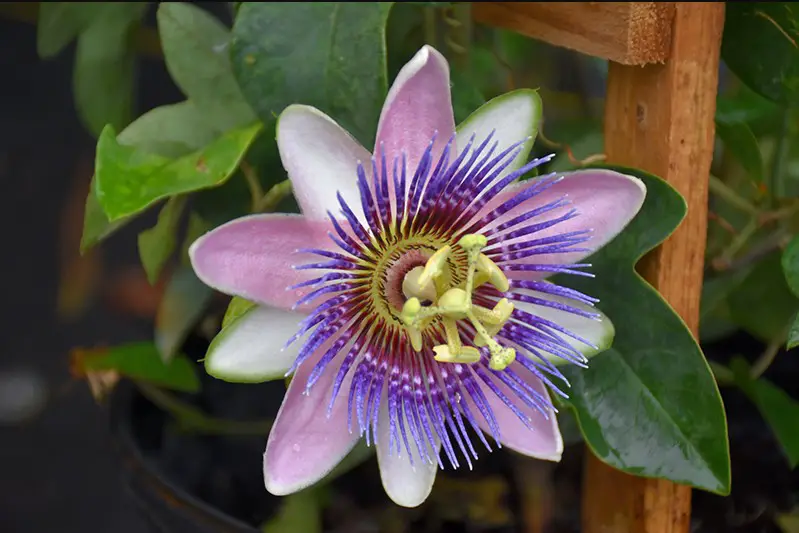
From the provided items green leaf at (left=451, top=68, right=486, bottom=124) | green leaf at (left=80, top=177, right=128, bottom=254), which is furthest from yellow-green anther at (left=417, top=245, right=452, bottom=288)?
green leaf at (left=80, top=177, right=128, bottom=254)

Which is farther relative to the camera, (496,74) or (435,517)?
(496,74)

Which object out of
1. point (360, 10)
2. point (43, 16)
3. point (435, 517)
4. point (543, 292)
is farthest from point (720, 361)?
point (43, 16)

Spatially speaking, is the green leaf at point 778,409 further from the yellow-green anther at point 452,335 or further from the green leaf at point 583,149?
the yellow-green anther at point 452,335

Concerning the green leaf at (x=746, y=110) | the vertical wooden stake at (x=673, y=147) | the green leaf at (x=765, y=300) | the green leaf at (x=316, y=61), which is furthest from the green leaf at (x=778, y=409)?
the green leaf at (x=316, y=61)

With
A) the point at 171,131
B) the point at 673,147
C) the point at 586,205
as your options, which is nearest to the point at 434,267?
the point at 586,205

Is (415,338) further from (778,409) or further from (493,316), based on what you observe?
(778,409)

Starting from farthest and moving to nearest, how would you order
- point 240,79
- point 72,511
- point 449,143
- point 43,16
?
point 72,511 → point 43,16 → point 240,79 → point 449,143

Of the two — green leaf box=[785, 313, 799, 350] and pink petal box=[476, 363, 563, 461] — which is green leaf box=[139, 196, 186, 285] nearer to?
pink petal box=[476, 363, 563, 461]

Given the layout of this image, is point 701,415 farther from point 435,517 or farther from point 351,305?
point 435,517
